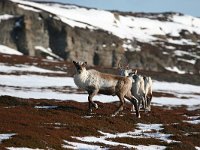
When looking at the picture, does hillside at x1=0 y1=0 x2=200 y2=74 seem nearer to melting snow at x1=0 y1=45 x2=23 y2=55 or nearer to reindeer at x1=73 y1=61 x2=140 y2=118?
melting snow at x1=0 y1=45 x2=23 y2=55

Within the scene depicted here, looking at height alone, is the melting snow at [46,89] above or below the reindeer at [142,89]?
below

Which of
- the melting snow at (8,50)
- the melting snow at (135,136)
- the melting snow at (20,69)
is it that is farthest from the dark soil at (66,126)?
the melting snow at (8,50)

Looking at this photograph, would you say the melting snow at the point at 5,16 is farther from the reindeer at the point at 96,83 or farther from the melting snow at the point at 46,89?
the reindeer at the point at 96,83

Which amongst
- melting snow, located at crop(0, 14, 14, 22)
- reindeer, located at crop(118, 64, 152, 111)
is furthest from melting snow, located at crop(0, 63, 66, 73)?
reindeer, located at crop(118, 64, 152, 111)

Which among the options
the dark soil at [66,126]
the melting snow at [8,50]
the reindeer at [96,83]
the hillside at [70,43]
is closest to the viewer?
Answer: the dark soil at [66,126]

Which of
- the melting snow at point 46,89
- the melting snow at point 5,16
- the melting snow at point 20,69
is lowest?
the melting snow at point 46,89

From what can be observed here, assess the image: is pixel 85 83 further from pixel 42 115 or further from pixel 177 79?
pixel 177 79

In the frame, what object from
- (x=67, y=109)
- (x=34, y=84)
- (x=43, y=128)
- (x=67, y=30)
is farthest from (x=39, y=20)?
(x=43, y=128)

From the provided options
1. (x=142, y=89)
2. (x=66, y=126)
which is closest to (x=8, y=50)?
(x=142, y=89)

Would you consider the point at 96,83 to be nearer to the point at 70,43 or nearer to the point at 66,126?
the point at 66,126

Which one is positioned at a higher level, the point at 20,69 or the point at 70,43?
the point at 70,43

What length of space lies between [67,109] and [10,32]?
111633mm

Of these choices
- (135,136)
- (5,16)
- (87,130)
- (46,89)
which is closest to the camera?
(87,130)

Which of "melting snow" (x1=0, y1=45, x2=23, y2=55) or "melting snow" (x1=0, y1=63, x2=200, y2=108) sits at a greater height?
"melting snow" (x1=0, y1=45, x2=23, y2=55)
